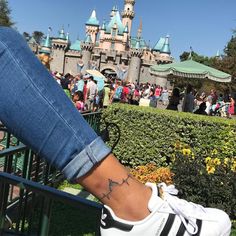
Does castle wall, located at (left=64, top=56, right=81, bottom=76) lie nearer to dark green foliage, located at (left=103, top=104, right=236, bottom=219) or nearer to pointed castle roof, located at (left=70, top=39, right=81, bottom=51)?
pointed castle roof, located at (left=70, top=39, right=81, bottom=51)

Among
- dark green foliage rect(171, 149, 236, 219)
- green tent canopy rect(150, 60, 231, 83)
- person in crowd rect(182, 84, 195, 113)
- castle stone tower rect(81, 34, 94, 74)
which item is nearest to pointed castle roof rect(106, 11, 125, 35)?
castle stone tower rect(81, 34, 94, 74)

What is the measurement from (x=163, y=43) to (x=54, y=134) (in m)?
78.5

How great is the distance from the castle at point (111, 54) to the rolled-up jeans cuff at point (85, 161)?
233ft

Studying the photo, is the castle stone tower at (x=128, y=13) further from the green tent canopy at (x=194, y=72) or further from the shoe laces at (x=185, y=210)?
the shoe laces at (x=185, y=210)

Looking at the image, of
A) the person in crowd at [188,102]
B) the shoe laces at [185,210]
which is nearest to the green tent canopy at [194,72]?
the person in crowd at [188,102]

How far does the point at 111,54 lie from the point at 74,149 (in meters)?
75.5

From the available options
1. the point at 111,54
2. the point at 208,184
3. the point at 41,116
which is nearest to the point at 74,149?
the point at 41,116

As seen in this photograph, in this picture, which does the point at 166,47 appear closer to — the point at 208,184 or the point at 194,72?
the point at 194,72

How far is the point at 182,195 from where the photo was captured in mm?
5379

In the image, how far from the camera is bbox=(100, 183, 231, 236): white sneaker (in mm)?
1368

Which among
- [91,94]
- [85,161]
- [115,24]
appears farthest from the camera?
[115,24]

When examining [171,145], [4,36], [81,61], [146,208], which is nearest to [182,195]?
[171,145]

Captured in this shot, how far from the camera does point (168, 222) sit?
139 cm

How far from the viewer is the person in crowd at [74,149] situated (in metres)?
1.29
